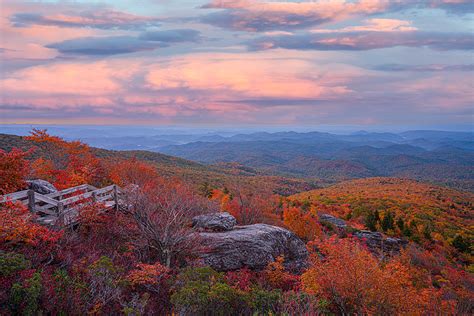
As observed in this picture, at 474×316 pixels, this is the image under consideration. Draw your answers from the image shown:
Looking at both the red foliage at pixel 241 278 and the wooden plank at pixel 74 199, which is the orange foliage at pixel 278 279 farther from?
the wooden plank at pixel 74 199

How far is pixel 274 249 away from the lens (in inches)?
656

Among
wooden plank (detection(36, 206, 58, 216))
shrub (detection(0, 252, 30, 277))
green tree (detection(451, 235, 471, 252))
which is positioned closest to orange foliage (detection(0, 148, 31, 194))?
wooden plank (detection(36, 206, 58, 216))

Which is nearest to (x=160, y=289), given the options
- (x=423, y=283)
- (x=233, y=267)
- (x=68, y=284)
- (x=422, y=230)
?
(x=68, y=284)

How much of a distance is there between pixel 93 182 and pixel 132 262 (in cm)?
1425

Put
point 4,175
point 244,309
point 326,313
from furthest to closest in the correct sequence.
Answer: point 4,175, point 326,313, point 244,309

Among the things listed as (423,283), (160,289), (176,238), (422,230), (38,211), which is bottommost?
(422,230)

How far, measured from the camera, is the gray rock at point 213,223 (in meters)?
17.0

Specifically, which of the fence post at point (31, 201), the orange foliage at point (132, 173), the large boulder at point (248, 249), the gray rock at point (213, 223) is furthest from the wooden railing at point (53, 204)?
the orange foliage at point (132, 173)

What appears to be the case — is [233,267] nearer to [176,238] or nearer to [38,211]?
[176,238]

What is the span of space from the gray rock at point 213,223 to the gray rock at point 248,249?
0.46 metres

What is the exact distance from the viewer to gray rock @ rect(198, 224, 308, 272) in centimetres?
1504

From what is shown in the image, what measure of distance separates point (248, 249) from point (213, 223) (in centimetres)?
263

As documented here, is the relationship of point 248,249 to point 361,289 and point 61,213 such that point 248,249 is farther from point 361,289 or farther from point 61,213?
point 61,213

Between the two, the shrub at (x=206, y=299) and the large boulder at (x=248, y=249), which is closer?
the shrub at (x=206, y=299)
